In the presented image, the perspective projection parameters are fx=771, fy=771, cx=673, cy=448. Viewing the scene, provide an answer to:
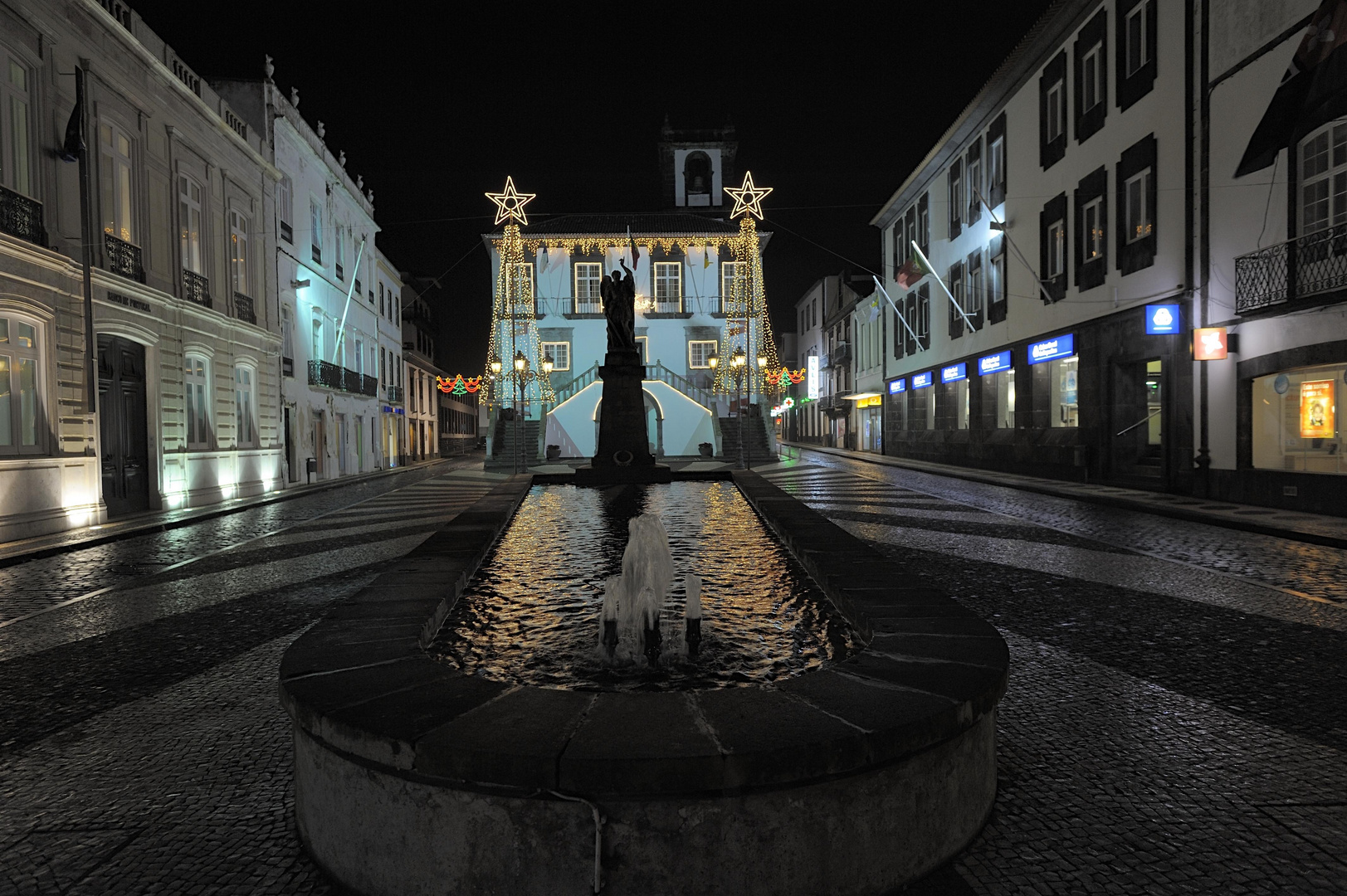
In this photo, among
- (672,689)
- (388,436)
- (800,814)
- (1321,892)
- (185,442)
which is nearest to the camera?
(800,814)

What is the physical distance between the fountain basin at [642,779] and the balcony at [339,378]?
25.8m

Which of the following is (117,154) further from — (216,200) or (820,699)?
(820,699)

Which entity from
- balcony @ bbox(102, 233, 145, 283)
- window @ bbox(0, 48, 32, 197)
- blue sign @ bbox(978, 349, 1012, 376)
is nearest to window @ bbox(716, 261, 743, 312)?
blue sign @ bbox(978, 349, 1012, 376)

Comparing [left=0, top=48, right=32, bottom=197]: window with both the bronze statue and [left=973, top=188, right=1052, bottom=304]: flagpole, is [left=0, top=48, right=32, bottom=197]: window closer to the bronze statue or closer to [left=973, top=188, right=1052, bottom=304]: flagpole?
the bronze statue

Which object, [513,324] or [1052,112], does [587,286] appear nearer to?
[513,324]

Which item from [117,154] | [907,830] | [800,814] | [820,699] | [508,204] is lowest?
[907,830]

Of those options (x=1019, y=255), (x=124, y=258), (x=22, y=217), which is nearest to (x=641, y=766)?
(x=22, y=217)

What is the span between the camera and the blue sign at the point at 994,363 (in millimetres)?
23766

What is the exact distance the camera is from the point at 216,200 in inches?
741

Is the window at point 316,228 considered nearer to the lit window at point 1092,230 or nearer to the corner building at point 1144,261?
the corner building at point 1144,261

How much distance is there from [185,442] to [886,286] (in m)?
31.3

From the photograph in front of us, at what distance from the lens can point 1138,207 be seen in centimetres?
1730

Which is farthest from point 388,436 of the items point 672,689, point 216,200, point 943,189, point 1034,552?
point 672,689

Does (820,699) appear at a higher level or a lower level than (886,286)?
lower
